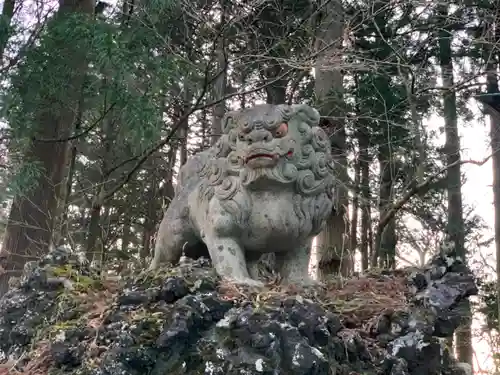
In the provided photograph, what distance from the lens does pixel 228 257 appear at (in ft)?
8.30

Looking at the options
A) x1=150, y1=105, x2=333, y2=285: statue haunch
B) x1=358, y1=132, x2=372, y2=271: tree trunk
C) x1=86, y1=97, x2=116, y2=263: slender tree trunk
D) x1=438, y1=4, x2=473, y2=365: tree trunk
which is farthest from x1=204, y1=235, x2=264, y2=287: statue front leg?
x1=438, y1=4, x2=473, y2=365: tree trunk

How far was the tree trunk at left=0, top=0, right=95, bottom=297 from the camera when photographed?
4832 mm

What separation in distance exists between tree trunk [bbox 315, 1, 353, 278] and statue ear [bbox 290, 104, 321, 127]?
2.40 metres

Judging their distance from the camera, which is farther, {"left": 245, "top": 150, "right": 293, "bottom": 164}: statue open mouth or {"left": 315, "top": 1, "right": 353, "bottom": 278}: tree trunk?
{"left": 315, "top": 1, "right": 353, "bottom": 278}: tree trunk

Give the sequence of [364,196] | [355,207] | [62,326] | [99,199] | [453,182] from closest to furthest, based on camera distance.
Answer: [62,326], [99,199], [364,196], [453,182], [355,207]

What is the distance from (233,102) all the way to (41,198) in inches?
96.4

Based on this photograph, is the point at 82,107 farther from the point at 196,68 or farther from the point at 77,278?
the point at 77,278

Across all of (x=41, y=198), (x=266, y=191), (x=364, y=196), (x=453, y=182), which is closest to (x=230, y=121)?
(x=266, y=191)

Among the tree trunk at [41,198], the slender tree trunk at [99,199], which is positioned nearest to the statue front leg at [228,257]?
the tree trunk at [41,198]

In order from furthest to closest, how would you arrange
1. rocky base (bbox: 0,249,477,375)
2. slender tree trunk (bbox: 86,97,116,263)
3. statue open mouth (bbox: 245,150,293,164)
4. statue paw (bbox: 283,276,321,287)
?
1. slender tree trunk (bbox: 86,97,116,263)
2. statue paw (bbox: 283,276,321,287)
3. statue open mouth (bbox: 245,150,293,164)
4. rocky base (bbox: 0,249,477,375)

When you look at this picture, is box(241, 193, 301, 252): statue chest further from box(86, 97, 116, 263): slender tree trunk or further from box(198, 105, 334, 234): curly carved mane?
box(86, 97, 116, 263): slender tree trunk

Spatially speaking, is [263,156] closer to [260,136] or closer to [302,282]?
[260,136]

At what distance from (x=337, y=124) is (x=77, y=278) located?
3.60 meters

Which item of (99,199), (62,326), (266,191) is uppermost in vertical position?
(99,199)
